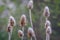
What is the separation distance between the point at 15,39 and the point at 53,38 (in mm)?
699

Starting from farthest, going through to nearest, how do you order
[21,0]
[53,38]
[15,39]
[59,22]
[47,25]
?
[21,0] < [59,22] < [53,38] < [15,39] < [47,25]

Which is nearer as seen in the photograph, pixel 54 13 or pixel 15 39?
pixel 15 39

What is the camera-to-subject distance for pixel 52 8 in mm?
1925

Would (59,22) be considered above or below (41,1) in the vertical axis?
below

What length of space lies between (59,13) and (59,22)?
3.7 inches

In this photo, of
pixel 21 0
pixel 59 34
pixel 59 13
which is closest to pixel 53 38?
pixel 59 34

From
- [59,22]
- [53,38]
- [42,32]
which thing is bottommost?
[42,32]

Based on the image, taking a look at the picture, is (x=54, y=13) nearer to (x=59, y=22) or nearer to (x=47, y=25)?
(x=59, y=22)

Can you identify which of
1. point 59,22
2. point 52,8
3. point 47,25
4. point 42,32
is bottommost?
point 47,25

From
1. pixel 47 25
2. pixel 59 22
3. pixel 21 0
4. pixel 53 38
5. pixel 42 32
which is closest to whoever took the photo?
pixel 47 25

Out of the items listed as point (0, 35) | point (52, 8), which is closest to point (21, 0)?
point (52, 8)

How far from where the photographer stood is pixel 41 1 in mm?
2006

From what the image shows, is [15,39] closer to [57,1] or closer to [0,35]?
[0,35]

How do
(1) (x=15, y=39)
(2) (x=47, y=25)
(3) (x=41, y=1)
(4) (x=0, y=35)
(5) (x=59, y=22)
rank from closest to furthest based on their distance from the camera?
(2) (x=47, y=25), (1) (x=15, y=39), (4) (x=0, y=35), (5) (x=59, y=22), (3) (x=41, y=1)
